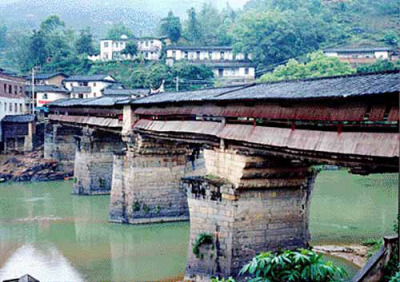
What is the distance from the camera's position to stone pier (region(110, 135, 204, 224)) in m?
26.1

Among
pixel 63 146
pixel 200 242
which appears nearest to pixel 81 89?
pixel 63 146

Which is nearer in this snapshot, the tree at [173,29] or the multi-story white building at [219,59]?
the multi-story white building at [219,59]

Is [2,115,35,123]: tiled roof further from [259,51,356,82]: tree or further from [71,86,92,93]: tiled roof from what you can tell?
[259,51,356,82]: tree

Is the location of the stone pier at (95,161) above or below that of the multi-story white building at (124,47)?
below

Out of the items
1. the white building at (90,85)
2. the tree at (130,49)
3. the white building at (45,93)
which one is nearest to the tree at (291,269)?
the white building at (45,93)

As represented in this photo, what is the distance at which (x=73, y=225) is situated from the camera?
27.8 meters

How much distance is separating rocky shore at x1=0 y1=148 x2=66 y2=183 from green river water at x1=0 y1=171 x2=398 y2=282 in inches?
195

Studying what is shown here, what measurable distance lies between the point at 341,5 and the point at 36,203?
7712 cm

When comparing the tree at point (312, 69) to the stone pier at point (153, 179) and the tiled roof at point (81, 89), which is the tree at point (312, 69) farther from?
the stone pier at point (153, 179)

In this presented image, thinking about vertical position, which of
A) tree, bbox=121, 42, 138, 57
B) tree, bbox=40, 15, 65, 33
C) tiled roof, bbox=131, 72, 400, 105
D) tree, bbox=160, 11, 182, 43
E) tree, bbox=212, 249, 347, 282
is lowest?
tree, bbox=212, 249, 347, 282

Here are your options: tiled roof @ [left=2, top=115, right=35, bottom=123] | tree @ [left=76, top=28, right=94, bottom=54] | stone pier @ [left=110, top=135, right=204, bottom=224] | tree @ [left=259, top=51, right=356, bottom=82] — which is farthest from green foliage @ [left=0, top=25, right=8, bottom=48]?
stone pier @ [left=110, top=135, right=204, bottom=224]

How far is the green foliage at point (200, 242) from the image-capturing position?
55.3 ft

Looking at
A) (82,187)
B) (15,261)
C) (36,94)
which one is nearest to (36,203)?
(82,187)

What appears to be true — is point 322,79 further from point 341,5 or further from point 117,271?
point 341,5
